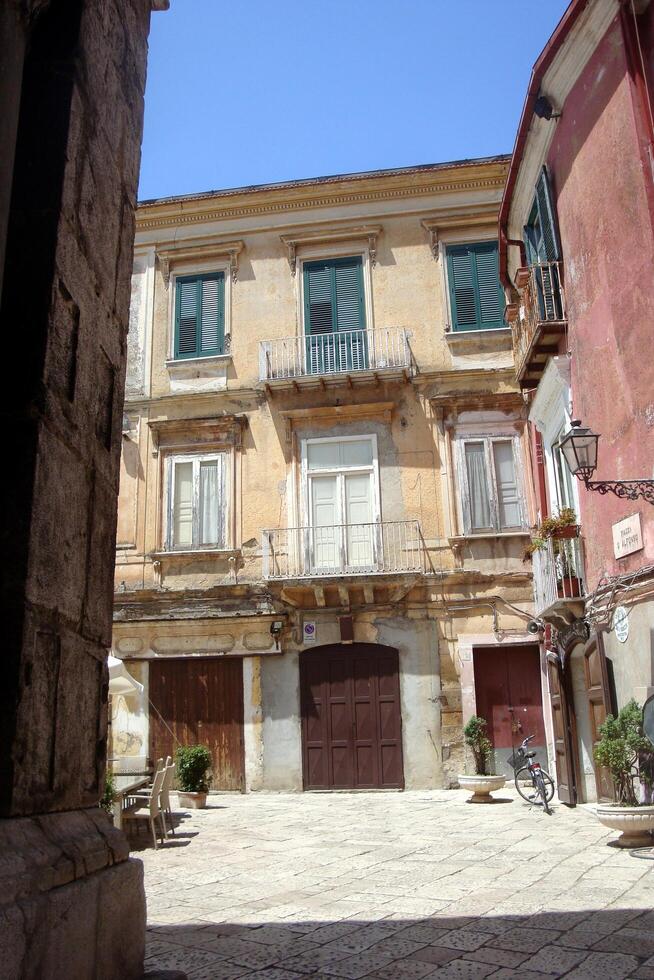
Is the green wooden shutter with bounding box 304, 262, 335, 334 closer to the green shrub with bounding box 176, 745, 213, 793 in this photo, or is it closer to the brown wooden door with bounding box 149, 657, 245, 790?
the brown wooden door with bounding box 149, 657, 245, 790

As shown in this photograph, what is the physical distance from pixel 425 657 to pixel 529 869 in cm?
815

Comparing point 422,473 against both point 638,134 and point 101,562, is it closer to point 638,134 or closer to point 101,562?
point 638,134

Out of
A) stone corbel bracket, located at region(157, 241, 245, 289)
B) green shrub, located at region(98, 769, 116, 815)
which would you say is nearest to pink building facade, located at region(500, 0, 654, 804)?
green shrub, located at region(98, 769, 116, 815)

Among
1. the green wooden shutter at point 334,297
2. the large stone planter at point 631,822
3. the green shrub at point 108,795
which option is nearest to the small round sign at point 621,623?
the large stone planter at point 631,822

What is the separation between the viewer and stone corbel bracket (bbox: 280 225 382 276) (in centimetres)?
1708

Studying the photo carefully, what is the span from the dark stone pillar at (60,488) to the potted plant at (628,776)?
636 centimetres

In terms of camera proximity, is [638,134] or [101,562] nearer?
[101,562]

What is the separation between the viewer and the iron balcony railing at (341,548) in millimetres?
15320

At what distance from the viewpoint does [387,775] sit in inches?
584

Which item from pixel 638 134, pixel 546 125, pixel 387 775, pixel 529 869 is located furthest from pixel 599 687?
pixel 546 125

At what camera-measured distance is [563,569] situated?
38.0 feet

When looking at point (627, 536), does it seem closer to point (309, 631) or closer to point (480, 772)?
point (480, 772)

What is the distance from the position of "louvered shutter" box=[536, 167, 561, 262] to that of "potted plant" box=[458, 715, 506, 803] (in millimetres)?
7056

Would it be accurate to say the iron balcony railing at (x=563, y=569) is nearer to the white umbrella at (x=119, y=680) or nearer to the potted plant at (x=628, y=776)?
the potted plant at (x=628, y=776)
